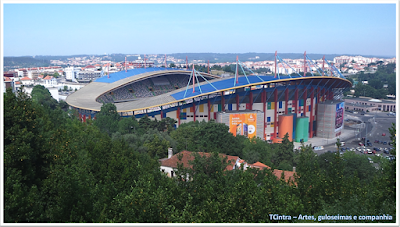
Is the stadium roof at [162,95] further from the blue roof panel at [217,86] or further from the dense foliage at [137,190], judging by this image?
the dense foliage at [137,190]

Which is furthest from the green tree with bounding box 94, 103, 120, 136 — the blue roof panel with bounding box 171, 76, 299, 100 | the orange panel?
the orange panel

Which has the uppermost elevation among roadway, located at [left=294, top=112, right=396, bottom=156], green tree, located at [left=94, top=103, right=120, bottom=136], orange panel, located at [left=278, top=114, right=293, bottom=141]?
green tree, located at [left=94, top=103, right=120, bottom=136]

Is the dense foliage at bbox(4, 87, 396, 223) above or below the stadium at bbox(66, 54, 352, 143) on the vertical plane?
above

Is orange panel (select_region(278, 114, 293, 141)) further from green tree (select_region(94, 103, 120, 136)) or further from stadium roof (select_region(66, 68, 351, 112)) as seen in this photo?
green tree (select_region(94, 103, 120, 136))

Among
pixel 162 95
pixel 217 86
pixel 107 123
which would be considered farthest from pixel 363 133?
pixel 107 123

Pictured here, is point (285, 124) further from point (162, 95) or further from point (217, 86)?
point (162, 95)

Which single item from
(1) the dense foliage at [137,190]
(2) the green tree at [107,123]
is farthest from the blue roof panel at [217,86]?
(1) the dense foliage at [137,190]

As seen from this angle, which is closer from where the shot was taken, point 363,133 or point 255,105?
point 255,105
